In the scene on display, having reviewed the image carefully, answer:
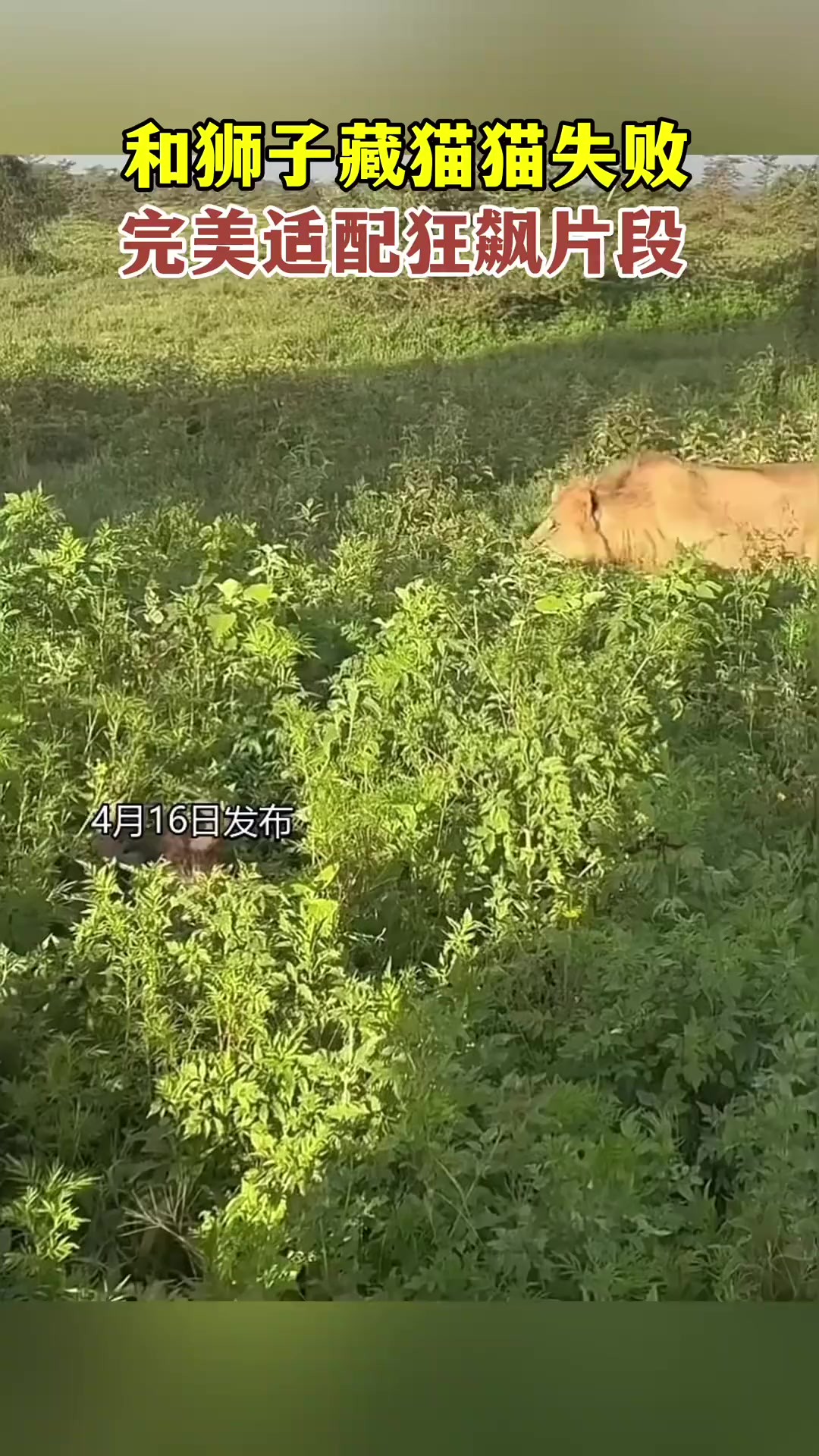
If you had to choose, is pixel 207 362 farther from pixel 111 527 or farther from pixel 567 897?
pixel 567 897

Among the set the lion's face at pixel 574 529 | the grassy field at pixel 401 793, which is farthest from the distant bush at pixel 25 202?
the lion's face at pixel 574 529

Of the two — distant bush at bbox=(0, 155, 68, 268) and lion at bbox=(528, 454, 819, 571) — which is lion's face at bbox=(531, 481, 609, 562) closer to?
Result: lion at bbox=(528, 454, 819, 571)

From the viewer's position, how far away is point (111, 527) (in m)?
1.37

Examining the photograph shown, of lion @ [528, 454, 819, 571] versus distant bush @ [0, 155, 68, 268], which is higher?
distant bush @ [0, 155, 68, 268]

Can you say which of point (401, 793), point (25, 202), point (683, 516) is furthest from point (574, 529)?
point (25, 202)

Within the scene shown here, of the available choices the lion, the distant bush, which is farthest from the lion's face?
the distant bush

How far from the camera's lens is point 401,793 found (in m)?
1.36

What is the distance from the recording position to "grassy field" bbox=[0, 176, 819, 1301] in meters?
1.32

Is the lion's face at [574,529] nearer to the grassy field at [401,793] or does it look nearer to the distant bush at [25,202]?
the grassy field at [401,793]

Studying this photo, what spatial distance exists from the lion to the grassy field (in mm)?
26

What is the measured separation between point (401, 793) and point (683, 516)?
469 mm

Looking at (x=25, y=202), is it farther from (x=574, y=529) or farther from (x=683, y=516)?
(x=683, y=516)
